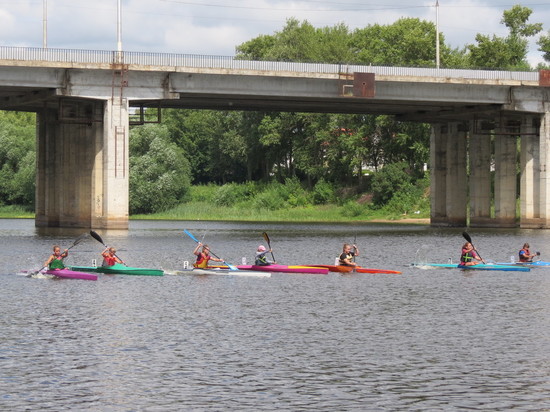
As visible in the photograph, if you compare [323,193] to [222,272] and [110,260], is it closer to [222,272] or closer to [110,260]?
[222,272]

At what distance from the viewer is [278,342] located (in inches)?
1172

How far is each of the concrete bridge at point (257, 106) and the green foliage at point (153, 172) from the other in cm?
2665

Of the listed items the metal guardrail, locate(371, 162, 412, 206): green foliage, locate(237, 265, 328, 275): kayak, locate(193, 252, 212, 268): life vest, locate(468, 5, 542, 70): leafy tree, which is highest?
locate(468, 5, 542, 70): leafy tree

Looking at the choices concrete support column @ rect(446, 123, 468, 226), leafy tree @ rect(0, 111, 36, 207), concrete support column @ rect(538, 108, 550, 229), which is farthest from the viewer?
leafy tree @ rect(0, 111, 36, 207)

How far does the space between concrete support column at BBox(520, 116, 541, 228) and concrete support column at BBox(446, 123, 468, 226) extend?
946 centimetres

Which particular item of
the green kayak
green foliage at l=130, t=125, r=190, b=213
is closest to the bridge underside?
green foliage at l=130, t=125, r=190, b=213

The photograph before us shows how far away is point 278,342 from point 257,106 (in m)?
67.8

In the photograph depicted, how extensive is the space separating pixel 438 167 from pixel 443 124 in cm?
416

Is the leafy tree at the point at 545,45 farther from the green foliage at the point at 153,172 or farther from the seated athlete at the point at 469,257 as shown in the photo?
the seated athlete at the point at 469,257

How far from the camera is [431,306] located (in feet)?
125

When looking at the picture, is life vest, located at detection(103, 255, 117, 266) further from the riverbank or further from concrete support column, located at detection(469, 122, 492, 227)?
the riverbank

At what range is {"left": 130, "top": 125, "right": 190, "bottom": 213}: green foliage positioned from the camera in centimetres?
12900

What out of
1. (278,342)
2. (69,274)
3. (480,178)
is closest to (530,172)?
(480,178)

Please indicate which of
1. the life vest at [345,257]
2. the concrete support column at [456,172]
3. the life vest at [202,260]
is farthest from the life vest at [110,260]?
the concrete support column at [456,172]
